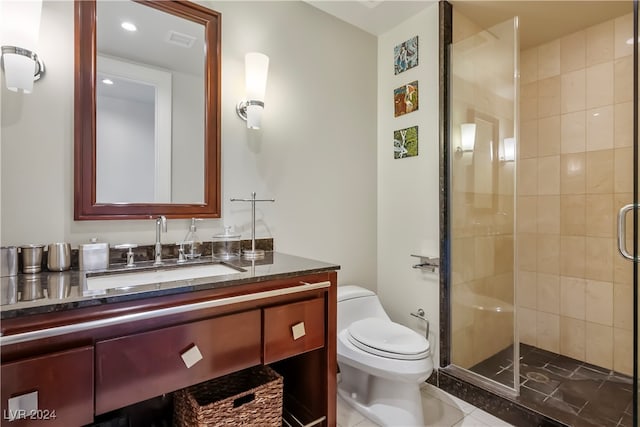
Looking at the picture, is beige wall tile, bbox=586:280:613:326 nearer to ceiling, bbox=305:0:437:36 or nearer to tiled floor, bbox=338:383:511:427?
tiled floor, bbox=338:383:511:427

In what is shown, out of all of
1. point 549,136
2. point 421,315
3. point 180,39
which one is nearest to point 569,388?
point 421,315

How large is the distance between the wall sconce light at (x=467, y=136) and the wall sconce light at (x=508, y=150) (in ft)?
0.56

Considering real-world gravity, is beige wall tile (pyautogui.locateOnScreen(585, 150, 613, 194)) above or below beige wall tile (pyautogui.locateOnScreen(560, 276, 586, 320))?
above

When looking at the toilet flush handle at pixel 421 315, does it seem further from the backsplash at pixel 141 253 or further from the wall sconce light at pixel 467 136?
the backsplash at pixel 141 253

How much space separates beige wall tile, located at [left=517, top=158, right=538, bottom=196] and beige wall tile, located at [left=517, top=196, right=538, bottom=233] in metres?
0.05

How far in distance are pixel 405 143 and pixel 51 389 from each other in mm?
2088

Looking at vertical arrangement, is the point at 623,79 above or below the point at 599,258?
above

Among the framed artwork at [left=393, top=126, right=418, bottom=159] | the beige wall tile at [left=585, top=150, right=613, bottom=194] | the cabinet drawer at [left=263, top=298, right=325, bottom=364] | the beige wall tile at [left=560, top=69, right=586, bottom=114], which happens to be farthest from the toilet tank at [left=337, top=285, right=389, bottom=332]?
the beige wall tile at [left=560, top=69, right=586, bottom=114]

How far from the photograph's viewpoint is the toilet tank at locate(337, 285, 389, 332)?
1.92 meters

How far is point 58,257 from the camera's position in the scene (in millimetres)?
1218

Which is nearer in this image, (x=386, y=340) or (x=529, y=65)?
(x=386, y=340)

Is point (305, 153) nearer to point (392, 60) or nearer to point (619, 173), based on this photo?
point (392, 60)

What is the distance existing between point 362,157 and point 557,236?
5.24 ft

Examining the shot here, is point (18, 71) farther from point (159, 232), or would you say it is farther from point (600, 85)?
point (600, 85)
